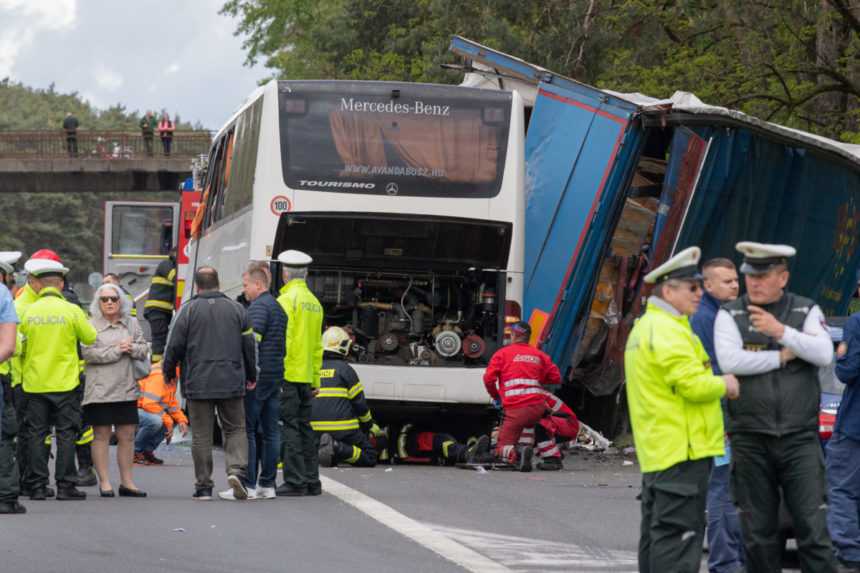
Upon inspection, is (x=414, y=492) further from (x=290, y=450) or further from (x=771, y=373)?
(x=771, y=373)

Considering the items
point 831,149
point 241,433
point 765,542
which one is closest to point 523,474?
point 241,433

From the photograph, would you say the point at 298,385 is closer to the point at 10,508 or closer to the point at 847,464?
the point at 10,508

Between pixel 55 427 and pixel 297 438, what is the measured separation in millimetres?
1789

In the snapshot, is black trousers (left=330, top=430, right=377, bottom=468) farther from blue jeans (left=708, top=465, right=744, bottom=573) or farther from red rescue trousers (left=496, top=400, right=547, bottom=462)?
blue jeans (left=708, top=465, right=744, bottom=573)

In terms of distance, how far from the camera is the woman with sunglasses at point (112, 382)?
1309 cm

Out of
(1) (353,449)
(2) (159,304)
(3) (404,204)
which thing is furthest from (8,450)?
(2) (159,304)

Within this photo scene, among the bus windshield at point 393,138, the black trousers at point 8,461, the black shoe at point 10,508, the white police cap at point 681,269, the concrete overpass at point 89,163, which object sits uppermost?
the concrete overpass at point 89,163

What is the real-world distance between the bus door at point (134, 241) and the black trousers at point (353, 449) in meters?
21.7

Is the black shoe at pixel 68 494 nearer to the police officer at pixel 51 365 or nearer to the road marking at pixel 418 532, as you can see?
the police officer at pixel 51 365

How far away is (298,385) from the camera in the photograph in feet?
43.7

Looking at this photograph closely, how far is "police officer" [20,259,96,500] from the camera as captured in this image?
12.5m

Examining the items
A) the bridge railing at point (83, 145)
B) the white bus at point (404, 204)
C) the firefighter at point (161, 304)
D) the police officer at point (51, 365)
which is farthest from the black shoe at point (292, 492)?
the bridge railing at point (83, 145)

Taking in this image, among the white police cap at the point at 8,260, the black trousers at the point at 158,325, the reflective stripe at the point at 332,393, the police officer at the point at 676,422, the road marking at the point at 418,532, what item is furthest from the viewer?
the black trousers at the point at 158,325

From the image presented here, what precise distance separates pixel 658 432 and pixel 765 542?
852 mm
